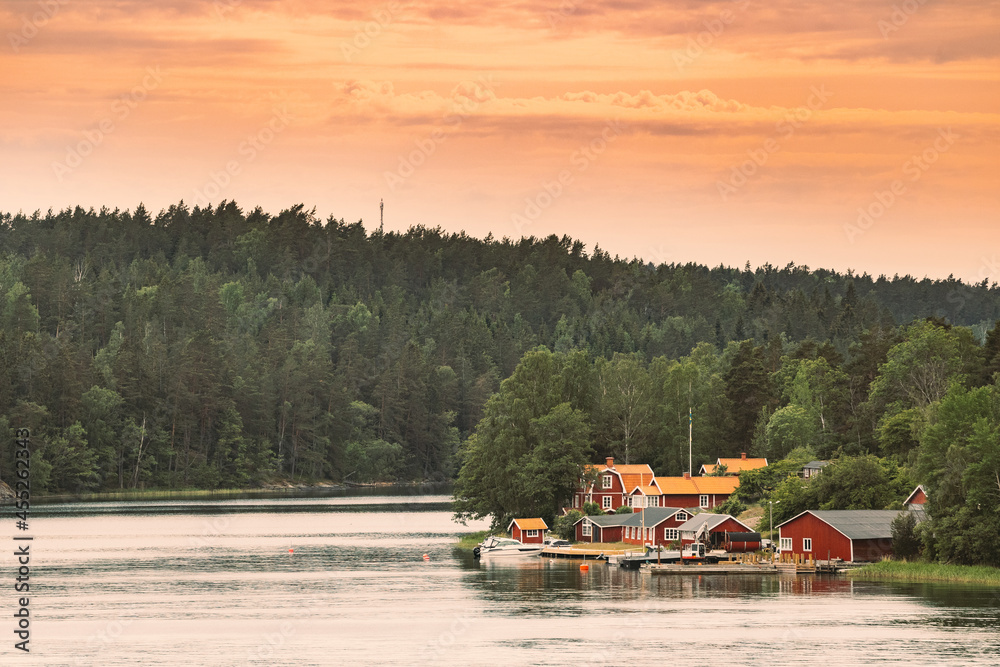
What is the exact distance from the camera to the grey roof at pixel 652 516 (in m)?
105

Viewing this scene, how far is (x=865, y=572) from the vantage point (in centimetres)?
8906

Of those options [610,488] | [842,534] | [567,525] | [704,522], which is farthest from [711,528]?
[610,488]

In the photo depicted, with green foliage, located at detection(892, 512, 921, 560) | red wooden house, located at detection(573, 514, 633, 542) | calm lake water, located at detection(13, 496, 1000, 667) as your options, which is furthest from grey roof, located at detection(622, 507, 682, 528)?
green foliage, located at detection(892, 512, 921, 560)

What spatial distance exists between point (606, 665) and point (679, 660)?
338 centimetres

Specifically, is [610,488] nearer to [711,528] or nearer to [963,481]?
[711,528]

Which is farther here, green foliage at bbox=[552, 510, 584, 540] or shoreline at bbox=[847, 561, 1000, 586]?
green foliage at bbox=[552, 510, 584, 540]

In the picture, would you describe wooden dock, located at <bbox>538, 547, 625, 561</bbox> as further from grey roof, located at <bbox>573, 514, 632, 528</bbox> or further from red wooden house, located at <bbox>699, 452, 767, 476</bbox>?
red wooden house, located at <bbox>699, 452, 767, 476</bbox>

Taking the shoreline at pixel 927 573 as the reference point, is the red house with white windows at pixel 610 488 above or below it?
above

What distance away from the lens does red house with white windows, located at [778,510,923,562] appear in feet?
301

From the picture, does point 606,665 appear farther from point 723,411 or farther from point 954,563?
point 723,411

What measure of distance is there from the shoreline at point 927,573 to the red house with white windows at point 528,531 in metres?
27.5

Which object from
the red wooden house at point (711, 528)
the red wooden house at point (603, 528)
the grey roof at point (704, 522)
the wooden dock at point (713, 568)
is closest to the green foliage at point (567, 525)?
the red wooden house at point (603, 528)

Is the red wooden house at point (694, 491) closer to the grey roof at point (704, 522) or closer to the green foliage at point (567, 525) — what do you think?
the green foliage at point (567, 525)

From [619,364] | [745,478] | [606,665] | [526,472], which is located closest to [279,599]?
[606,665]
